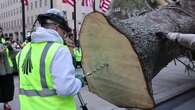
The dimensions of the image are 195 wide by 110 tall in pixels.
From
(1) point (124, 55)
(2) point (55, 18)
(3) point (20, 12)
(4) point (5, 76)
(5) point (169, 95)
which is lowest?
(3) point (20, 12)

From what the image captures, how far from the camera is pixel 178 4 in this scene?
7.24 meters

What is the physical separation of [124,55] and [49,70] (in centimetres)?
173

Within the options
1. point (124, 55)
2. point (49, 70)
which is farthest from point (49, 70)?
point (124, 55)

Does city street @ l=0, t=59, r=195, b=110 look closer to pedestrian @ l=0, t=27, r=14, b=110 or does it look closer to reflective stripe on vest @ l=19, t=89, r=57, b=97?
pedestrian @ l=0, t=27, r=14, b=110

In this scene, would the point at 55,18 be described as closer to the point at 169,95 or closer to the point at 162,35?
the point at 162,35

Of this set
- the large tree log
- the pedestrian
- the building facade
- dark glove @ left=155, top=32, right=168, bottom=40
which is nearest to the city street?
the pedestrian

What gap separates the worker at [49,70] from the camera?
136 inches

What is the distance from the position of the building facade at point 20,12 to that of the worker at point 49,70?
175ft

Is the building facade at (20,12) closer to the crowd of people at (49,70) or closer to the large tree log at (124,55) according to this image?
the large tree log at (124,55)

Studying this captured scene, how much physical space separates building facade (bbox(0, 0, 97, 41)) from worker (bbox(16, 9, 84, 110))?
53359 mm

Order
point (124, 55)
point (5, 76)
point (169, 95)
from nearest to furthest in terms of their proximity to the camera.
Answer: point (124, 55)
point (5, 76)
point (169, 95)

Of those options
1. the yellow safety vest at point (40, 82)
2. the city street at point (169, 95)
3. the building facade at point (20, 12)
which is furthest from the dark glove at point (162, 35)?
the building facade at point (20, 12)

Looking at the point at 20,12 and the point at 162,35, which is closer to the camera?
the point at 162,35

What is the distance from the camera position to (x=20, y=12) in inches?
2918
